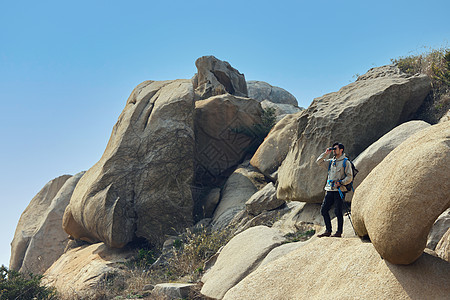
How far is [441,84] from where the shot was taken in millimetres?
13023

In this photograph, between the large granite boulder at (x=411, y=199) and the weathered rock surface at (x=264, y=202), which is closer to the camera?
the large granite boulder at (x=411, y=199)

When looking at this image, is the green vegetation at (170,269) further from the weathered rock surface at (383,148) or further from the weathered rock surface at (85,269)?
the weathered rock surface at (383,148)

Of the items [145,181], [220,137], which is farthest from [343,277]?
[220,137]

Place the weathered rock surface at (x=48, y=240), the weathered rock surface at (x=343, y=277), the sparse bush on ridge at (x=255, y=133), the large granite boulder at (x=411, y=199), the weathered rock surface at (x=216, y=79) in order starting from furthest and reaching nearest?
the weathered rock surface at (x=216, y=79) → the weathered rock surface at (x=48, y=240) → the sparse bush on ridge at (x=255, y=133) → the weathered rock surface at (x=343, y=277) → the large granite boulder at (x=411, y=199)

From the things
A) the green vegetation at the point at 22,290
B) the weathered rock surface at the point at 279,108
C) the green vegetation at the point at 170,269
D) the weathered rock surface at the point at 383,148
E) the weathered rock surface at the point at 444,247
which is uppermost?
the weathered rock surface at the point at 279,108

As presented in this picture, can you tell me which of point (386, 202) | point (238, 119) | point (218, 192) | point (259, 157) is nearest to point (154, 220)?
point (218, 192)

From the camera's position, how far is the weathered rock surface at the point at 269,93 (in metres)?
32.5

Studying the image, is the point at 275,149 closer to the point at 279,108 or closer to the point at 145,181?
the point at 145,181

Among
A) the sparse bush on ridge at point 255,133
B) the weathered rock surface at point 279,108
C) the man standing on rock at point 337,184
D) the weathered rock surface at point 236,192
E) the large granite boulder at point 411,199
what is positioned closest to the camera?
the large granite boulder at point 411,199

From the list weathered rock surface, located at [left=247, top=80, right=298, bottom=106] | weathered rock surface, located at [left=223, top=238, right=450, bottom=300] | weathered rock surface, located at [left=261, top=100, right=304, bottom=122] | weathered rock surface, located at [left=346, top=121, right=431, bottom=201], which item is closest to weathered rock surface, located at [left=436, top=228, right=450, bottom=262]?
weathered rock surface, located at [left=223, top=238, right=450, bottom=300]

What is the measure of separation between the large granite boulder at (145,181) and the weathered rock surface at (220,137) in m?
1.98

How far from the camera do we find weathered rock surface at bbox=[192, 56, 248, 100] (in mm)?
21547

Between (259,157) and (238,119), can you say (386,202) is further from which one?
(238,119)

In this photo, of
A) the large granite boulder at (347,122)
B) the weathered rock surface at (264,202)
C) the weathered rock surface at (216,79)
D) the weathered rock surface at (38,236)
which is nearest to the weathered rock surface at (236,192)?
the weathered rock surface at (264,202)
